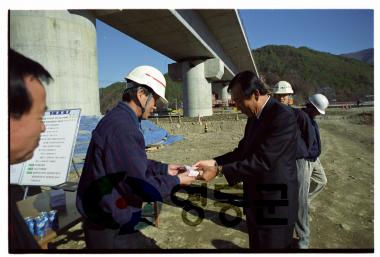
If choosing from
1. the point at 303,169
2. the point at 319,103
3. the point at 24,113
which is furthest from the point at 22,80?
the point at 319,103

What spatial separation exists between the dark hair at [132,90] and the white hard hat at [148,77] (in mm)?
34

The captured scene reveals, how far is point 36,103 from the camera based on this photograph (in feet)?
6.33

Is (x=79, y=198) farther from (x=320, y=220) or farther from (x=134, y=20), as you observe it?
(x=134, y=20)

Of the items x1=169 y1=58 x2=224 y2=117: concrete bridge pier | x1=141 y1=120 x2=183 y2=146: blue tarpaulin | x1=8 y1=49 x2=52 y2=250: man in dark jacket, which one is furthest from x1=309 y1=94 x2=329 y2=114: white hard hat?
x1=169 y1=58 x2=224 y2=117: concrete bridge pier

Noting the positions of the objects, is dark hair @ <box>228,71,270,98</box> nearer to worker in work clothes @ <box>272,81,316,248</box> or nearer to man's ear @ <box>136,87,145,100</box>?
man's ear @ <box>136,87,145,100</box>

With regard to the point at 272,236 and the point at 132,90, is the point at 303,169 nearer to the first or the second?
the point at 272,236

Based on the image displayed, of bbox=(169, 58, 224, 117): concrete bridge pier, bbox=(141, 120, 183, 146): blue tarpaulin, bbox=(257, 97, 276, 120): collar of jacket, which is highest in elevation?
bbox=(169, 58, 224, 117): concrete bridge pier

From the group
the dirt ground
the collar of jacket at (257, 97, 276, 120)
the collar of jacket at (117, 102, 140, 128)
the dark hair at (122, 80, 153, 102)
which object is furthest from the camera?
the dirt ground

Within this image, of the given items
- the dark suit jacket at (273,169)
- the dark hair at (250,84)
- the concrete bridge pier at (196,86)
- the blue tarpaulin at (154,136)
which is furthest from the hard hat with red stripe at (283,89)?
the concrete bridge pier at (196,86)

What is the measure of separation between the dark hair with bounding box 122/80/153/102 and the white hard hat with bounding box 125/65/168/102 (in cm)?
3

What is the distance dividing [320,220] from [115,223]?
373 cm

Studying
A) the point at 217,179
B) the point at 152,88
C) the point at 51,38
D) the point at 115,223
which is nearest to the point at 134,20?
the point at 51,38

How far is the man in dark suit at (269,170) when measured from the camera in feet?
8.89

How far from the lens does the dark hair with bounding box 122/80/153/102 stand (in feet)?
8.18
